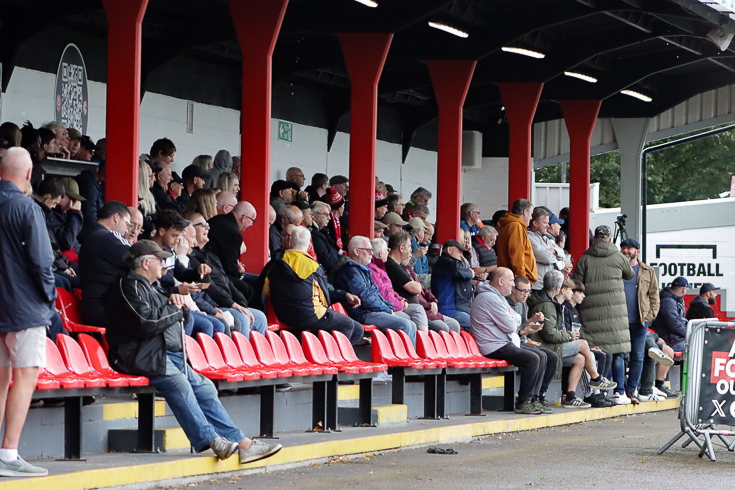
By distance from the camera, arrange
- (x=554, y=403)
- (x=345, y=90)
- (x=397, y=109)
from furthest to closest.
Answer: (x=397, y=109) → (x=345, y=90) → (x=554, y=403)

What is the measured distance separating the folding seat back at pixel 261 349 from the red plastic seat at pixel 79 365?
157 cm

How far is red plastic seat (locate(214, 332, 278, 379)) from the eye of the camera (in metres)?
7.85

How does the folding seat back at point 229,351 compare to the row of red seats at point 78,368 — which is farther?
the folding seat back at point 229,351

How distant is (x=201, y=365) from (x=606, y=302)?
20.0 ft

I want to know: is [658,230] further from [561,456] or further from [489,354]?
[561,456]

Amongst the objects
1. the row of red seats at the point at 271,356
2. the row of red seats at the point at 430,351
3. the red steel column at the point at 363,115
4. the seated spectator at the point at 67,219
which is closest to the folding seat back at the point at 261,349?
the row of red seats at the point at 271,356

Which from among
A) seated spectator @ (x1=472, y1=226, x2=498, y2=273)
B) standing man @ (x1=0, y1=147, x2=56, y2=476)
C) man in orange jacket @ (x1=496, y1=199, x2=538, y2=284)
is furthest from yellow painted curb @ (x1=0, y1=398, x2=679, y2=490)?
seated spectator @ (x1=472, y1=226, x2=498, y2=273)

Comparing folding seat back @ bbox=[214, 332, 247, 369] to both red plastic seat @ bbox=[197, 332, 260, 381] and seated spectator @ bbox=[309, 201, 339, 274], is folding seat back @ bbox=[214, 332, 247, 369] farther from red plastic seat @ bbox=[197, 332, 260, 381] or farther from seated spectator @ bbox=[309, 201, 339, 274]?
seated spectator @ bbox=[309, 201, 339, 274]

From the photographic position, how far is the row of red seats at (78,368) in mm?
6488

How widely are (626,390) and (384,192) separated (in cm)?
385

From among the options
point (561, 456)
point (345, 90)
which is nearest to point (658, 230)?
point (345, 90)

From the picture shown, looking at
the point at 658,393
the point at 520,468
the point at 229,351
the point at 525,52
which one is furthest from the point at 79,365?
the point at 525,52

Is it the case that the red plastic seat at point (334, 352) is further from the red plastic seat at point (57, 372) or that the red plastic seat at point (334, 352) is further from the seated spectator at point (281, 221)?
the red plastic seat at point (57, 372)

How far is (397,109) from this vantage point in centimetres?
2092
